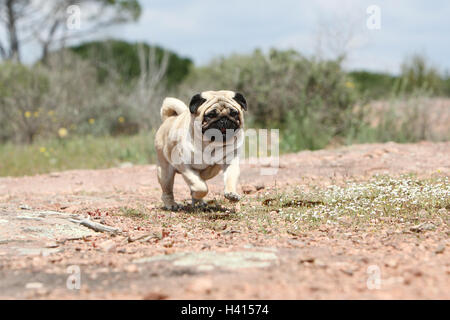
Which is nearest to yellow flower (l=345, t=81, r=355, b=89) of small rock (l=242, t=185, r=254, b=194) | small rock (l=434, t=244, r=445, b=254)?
small rock (l=242, t=185, r=254, b=194)

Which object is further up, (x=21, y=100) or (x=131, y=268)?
(x=21, y=100)

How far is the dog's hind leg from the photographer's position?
5.75 m

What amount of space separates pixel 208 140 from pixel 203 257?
1.73 meters

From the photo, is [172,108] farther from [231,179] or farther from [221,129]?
[231,179]

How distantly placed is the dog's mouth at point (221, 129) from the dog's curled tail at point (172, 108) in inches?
40.5

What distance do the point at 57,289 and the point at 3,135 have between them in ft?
45.4

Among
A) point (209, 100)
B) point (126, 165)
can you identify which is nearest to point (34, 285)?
point (209, 100)

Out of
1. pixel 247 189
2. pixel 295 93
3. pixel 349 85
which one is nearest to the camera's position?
pixel 247 189

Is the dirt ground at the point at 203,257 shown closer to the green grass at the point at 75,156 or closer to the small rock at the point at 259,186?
the small rock at the point at 259,186

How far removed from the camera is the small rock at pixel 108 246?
3.92m

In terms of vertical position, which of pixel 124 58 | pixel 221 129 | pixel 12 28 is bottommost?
pixel 221 129

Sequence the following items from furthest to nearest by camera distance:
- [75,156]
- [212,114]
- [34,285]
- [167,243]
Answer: [75,156] < [212,114] < [167,243] < [34,285]

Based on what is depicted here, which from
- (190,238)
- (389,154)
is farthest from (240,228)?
(389,154)

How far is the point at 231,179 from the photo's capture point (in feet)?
16.3
